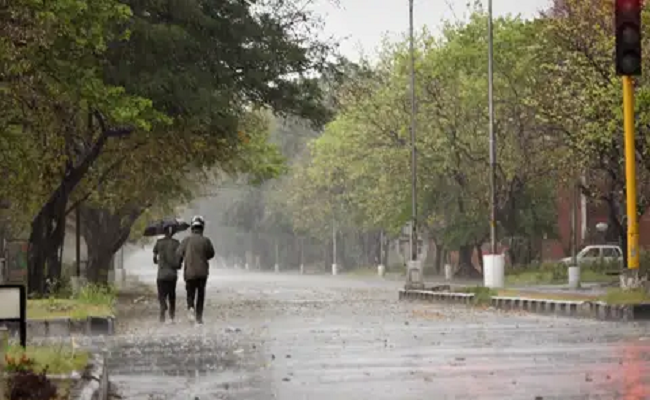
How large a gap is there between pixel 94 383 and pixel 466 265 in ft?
224

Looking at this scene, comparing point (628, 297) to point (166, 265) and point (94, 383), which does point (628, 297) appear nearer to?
point (166, 265)

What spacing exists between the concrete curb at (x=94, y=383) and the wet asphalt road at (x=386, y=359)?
1.04 feet

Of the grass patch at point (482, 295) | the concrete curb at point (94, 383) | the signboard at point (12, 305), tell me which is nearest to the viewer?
the concrete curb at point (94, 383)

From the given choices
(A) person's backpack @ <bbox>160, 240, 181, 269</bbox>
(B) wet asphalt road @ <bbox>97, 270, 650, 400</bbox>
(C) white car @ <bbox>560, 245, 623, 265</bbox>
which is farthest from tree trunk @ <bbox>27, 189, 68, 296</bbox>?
(C) white car @ <bbox>560, 245, 623, 265</bbox>

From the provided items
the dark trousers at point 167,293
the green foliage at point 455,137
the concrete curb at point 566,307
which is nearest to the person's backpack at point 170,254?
the dark trousers at point 167,293

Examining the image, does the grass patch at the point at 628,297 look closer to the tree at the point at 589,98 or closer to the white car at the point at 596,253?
the tree at the point at 589,98

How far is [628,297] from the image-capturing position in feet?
103

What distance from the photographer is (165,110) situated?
39.4 meters

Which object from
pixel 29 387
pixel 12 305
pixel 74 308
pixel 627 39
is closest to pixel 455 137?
pixel 74 308

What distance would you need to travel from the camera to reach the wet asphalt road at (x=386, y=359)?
45.7ft

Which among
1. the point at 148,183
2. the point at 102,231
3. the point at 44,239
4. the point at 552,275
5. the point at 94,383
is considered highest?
the point at 148,183

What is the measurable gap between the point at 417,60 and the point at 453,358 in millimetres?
56375

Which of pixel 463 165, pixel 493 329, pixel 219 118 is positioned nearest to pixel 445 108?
pixel 463 165

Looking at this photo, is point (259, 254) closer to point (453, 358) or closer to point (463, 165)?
point (463, 165)
